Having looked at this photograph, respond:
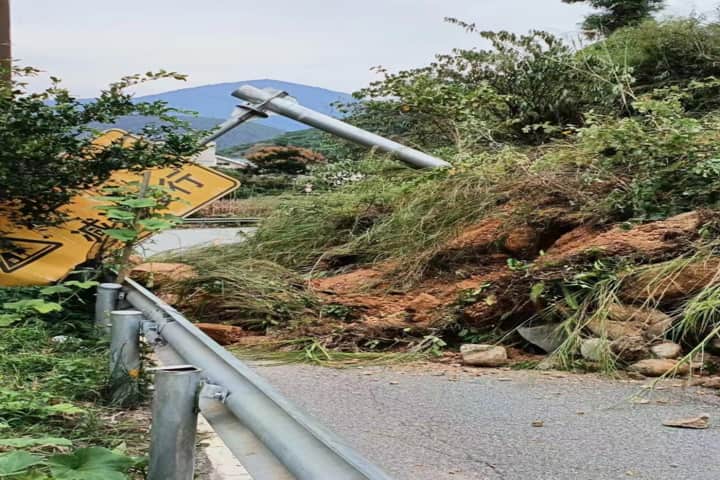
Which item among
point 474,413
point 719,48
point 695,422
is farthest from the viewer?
point 719,48

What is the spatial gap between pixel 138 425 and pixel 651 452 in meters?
1.97

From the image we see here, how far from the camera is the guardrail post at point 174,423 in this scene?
1.43 metres

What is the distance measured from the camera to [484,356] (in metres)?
4.16

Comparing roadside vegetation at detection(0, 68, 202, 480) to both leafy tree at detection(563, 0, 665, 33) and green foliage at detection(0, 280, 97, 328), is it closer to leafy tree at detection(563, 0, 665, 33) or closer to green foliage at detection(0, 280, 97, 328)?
green foliage at detection(0, 280, 97, 328)

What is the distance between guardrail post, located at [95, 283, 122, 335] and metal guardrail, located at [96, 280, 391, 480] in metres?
1.34

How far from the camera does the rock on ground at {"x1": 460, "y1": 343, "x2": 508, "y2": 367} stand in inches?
163

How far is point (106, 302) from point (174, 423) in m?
1.75

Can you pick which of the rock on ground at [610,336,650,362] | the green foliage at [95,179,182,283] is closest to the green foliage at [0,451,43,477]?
the green foliage at [95,179,182,283]

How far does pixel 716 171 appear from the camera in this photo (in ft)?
16.2

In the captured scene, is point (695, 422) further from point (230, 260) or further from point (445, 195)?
point (230, 260)

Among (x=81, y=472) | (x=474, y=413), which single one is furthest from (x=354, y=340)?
(x=81, y=472)

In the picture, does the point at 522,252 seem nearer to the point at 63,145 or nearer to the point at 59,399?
the point at 63,145

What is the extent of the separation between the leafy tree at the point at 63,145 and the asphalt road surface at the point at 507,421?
60.0 inches

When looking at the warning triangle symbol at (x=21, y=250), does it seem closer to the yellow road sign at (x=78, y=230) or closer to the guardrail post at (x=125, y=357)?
the yellow road sign at (x=78, y=230)
